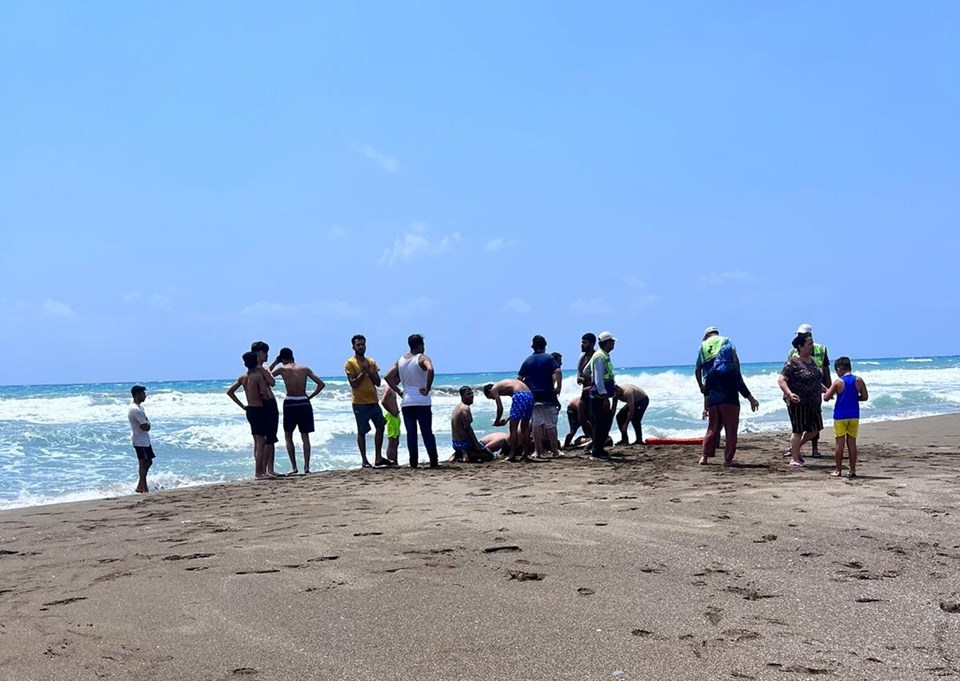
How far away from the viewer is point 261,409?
1007 centimetres

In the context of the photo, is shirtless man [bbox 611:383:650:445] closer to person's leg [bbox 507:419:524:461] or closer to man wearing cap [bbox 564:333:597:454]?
man wearing cap [bbox 564:333:597:454]

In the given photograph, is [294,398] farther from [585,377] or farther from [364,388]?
[585,377]

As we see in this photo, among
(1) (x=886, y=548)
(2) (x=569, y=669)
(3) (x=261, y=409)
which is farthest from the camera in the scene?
(3) (x=261, y=409)

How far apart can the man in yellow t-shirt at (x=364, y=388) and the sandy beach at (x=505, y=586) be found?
11.5 ft

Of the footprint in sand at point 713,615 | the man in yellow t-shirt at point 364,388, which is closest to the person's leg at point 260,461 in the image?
the man in yellow t-shirt at point 364,388

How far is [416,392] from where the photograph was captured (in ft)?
33.7

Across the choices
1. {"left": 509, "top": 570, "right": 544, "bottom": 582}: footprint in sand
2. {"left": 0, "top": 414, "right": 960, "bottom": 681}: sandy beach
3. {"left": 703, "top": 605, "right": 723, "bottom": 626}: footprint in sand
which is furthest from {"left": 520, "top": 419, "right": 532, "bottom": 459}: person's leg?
{"left": 703, "top": 605, "right": 723, "bottom": 626}: footprint in sand

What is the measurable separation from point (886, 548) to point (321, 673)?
10.9 ft

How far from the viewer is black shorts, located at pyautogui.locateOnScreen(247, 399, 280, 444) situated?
10.1 metres

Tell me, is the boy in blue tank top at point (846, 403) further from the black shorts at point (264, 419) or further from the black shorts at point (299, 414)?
the black shorts at point (264, 419)

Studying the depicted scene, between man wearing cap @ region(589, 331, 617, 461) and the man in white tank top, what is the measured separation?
6.66 ft

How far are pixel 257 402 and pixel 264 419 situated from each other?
227 millimetres

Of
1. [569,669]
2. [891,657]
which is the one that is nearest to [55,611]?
[569,669]

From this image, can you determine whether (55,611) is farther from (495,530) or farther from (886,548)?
(886,548)
